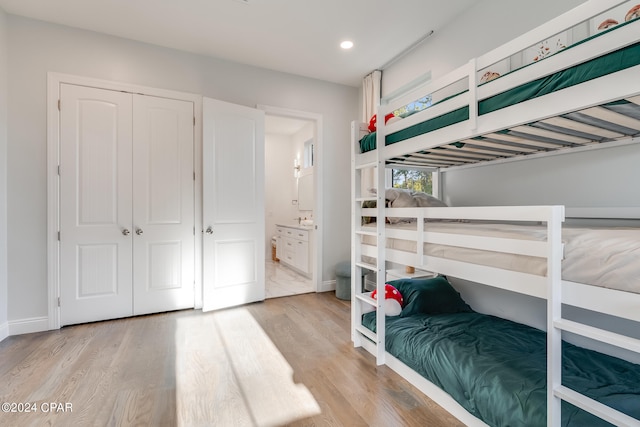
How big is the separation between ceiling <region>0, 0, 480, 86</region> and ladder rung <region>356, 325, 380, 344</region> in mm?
2630

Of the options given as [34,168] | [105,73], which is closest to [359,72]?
[105,73]

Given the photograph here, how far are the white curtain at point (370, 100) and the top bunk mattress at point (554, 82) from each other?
2.01 metres

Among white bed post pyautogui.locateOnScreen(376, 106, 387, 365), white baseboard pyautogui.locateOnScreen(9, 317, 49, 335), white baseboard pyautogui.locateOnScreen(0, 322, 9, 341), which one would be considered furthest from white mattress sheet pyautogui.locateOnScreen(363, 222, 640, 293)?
white baseboard pyautogui.locateOnScreen(0, 322, 9, 341)

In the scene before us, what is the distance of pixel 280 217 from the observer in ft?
21.6

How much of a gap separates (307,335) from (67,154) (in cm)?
276

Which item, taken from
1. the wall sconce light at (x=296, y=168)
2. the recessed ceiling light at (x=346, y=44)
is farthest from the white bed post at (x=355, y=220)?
the wall sconce light at (x=296, y=168)

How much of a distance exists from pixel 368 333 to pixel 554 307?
4.25ft

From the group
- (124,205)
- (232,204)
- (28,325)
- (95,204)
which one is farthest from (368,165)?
(28,325)

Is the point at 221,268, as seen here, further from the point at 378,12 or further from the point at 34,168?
the point at 378,12

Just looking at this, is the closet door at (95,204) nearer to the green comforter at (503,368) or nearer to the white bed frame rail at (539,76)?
the green comforter at (503,368)

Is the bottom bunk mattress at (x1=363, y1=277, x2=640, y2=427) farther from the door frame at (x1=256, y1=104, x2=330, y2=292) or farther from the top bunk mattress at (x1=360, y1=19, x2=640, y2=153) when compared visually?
the door frame at (x1=256, y1=104, x2=330, y2=292)

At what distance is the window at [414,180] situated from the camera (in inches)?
122

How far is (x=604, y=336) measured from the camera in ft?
3.03

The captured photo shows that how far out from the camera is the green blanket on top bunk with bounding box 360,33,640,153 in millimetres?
875
